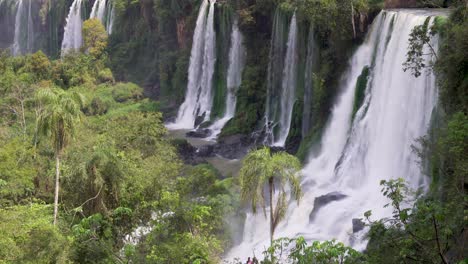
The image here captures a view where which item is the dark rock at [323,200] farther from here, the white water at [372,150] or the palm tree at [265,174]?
the palm tree at [265,174]

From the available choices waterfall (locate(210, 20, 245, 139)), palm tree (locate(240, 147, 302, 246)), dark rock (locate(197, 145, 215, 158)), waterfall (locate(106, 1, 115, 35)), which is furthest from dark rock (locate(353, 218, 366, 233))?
waterfall (locate(106, 1, 115, 35))

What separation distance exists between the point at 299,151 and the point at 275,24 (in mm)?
8906

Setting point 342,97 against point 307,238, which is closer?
point 307,238

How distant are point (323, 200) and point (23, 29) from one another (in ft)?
198

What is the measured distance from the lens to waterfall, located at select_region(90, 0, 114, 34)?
5531cm

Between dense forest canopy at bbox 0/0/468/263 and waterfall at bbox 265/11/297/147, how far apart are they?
14 centimetres

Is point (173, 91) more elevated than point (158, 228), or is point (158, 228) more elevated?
point (173, 91)

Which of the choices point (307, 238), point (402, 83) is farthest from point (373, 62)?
point (307, 238)

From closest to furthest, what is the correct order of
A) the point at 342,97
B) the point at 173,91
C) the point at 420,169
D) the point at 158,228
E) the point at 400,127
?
1. the point at 158,228
2. the point at 420,169
3. the point at 400,127
4. the point at 342,97
5. the point at 173,91

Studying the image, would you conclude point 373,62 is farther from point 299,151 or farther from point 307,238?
point 307,238

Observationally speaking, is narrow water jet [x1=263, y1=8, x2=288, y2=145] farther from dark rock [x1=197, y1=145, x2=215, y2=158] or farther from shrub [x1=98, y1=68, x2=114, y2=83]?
shrub [x1=98, y1=68, x2=114, y2=83]

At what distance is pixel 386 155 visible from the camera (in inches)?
870

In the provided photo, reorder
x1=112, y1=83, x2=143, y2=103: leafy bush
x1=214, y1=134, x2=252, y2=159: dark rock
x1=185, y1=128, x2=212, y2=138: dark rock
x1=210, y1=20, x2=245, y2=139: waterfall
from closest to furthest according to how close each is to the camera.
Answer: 1. x1=214, y1=134, x2=252, y2=159: dark rock
2. x1=185, y1=128, x2=212, y2=138: dark rock
3. x1=210, y1=20, x2=245, y2=139: waterfall
4. x1=112, y1=83, x2=143, y2=103: leafy bush

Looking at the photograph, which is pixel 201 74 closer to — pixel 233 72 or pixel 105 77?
pixel 233 72
